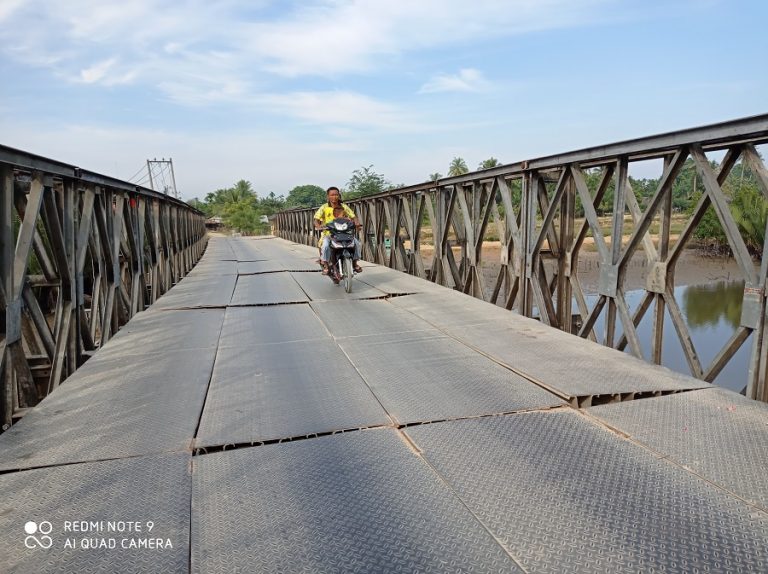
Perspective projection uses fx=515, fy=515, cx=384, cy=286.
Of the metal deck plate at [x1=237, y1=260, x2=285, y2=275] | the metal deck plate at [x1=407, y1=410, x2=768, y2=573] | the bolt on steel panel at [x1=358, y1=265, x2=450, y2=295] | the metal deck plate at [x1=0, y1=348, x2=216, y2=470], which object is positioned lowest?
the metal deck plate at [x1=407, y1=410, x2=768, y2=573]

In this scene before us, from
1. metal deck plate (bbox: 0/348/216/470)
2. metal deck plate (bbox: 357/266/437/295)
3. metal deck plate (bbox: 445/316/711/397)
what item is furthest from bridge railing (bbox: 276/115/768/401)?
metal deck plate (bbox: 0/348/216/470)

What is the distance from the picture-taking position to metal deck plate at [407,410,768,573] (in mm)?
1764

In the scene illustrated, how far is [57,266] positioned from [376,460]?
133 inches

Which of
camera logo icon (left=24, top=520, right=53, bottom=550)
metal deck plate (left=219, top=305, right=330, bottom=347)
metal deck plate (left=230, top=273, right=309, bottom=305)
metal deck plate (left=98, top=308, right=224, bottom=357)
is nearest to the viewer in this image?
camera logo icon (left=24, top=520, right=53, bottom=550)

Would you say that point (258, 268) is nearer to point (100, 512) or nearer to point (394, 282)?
point (394, 282)

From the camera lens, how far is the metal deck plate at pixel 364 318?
16.9 ft

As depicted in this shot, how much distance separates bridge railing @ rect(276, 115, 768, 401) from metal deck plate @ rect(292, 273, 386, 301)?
140 centimetres

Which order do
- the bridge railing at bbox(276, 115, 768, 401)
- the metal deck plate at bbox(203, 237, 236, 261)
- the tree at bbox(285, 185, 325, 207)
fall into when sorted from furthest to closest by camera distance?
the tree at bbox(285, 185, 325, 207)
the metal deck plate at bbox(203, 237, 236, 261)
the bridge railing at bbox(276, 115, 768, 401)

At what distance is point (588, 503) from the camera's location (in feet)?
6.80

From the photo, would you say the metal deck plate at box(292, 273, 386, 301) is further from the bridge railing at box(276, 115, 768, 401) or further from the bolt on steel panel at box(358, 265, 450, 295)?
the bridge railing at box(276, 115, 768, 401)

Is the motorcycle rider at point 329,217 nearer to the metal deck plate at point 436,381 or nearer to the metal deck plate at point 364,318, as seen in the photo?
the metal deck plate at point 364,318

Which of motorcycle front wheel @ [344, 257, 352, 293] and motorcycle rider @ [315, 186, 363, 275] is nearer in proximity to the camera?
motorcycle front wheel @ [344, 257, 352, 293]

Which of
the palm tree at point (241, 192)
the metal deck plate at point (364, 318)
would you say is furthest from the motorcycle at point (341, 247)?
the palm tree at point (241, 192)

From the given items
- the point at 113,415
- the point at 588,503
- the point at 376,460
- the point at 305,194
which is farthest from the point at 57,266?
the point at 305,194
